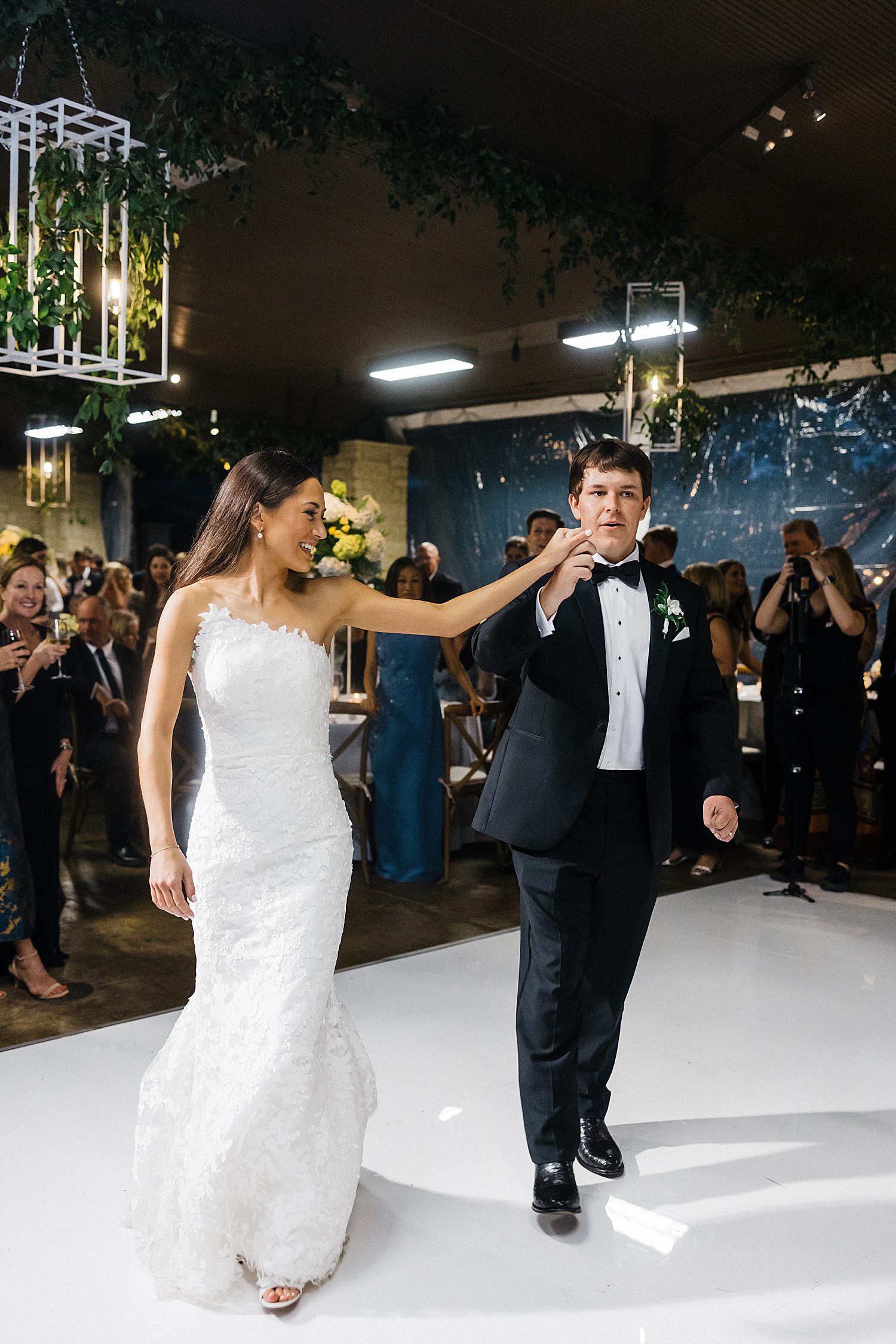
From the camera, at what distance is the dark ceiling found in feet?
14.6

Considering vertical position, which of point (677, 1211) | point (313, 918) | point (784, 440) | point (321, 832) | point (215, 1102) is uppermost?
point (784, 440)

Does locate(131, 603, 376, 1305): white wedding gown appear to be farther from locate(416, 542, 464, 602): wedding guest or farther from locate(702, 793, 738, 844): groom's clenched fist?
locate(416, 542, 464, 602): wedding guest

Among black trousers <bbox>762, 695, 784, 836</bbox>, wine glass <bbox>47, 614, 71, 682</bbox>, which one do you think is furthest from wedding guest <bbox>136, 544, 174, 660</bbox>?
black trousers <bbox>762, 695, 784, 836</bbox>

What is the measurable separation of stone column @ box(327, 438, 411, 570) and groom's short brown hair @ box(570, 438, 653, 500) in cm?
965

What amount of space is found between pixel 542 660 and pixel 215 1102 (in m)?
1.15

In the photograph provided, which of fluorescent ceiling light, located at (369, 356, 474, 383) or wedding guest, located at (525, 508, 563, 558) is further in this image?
fluorescent ceiling light, located at (369, 356, 474, 383)

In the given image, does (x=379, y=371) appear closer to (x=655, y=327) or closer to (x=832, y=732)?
(x=655, y=327)

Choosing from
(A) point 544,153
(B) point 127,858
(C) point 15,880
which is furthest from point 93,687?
(A) point 544,153

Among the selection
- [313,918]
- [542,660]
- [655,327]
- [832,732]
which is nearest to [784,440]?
[655,327]

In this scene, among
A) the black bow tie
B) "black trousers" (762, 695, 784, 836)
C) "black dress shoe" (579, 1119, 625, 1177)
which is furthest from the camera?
"black trousers" (762, 695, 784, 836)

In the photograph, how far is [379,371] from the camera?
10.4 metres

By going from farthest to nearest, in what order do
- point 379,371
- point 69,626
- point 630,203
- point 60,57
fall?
point 379,371, point 630,203, point 69,626, point 60,57

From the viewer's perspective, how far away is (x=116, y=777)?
6.14 metres

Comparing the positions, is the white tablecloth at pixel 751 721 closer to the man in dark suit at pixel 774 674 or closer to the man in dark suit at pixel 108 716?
the man in dark suit at pixel 774 674
